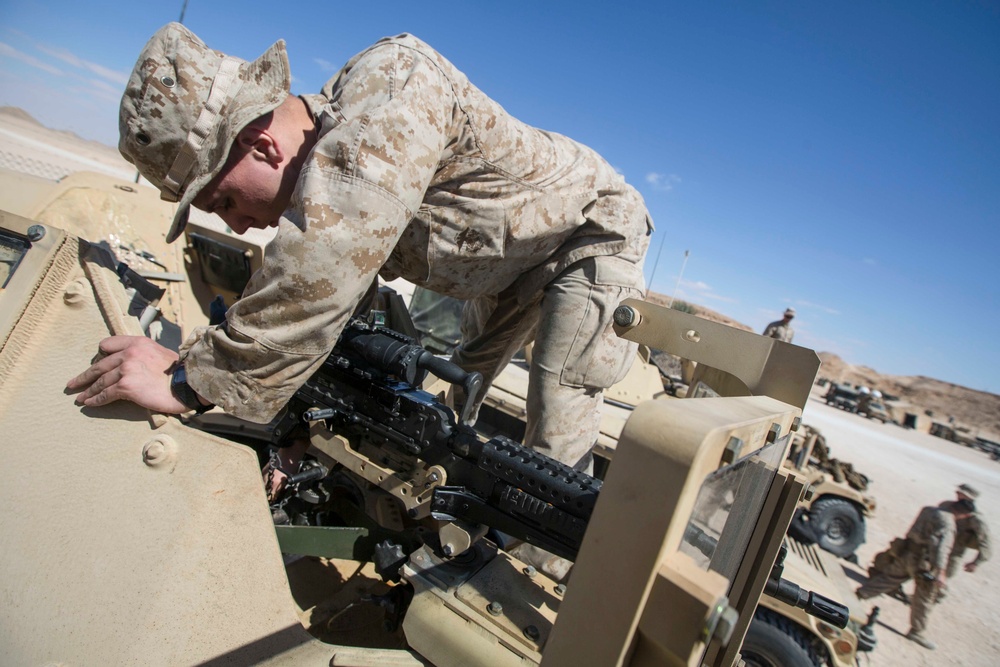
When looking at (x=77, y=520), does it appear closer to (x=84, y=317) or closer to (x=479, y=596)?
(x=84, y=317)

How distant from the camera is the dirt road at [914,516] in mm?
4664

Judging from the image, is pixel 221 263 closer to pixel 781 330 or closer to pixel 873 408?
pixel 781 330

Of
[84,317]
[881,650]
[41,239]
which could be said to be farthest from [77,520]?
[881,650]

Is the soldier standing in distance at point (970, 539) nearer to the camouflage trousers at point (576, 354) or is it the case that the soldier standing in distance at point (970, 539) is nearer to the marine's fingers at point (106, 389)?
the camouflage trousers at point (576, 354)

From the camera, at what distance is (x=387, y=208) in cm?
137

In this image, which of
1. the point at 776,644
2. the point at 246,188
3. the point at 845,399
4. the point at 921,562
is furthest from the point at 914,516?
the point at 845,399

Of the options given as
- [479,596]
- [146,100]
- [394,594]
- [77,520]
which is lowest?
[394,594]

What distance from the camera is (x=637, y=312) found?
4.48 feet

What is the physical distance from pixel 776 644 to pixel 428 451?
2.12 meters

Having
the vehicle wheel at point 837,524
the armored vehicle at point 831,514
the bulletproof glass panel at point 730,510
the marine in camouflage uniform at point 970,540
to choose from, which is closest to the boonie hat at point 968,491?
the marine in camouflage uniform at point 970,540

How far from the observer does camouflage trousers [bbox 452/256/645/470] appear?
1889mm

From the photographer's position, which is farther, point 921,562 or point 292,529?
point 921,562

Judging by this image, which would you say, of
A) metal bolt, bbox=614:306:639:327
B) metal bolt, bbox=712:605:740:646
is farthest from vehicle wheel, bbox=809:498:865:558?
metal bolt, bbox=712:605:740:646

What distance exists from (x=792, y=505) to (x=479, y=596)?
0.74m
